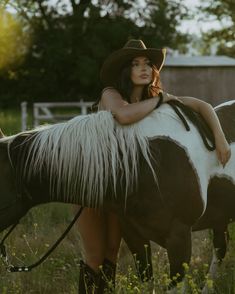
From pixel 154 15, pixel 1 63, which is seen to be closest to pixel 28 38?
pixel 1 63

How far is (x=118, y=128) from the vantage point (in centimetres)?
328

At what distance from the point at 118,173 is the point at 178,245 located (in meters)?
0.52

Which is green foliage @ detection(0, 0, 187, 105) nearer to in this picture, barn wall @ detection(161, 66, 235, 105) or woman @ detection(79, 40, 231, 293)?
barn wall @ detection(161, 66, 235, 105)

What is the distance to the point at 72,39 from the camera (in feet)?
93.6

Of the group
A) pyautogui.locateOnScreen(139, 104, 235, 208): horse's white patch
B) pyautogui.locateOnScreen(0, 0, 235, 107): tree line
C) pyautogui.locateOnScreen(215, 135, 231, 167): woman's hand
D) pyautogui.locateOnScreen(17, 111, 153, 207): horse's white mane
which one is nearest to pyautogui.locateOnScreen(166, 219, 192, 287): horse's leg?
pyautogui.locateOnScreen(139, 104, 235, 208): horse's white patch

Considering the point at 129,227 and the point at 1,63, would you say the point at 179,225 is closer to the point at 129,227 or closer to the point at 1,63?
the point at 129,227

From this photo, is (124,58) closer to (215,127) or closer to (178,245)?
(215,127)

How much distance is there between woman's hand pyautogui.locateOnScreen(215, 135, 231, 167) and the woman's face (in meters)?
0.54

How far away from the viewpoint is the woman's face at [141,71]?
3461mm

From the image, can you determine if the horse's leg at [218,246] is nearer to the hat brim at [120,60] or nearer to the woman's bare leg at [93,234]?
the woman's bare leg at [93,234]

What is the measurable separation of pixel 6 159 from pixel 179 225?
1.01 meters

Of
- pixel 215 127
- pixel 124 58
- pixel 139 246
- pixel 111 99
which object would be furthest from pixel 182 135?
pixel 139 246

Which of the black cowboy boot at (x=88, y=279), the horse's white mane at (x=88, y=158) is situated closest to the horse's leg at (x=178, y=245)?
the horse's white mane at (x=88, y=158)

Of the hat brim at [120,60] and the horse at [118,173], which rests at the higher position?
the hat brim at [120,60]
